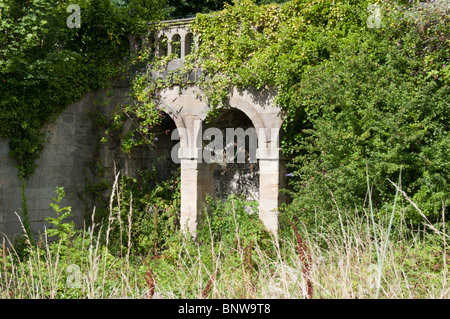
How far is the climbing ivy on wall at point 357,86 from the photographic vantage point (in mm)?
5371

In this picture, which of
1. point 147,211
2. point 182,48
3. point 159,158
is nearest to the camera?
point 182,48

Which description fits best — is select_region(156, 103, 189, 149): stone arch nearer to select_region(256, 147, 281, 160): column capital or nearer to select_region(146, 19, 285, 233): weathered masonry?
select_region(146, 19, 285, 233): weathered masonry

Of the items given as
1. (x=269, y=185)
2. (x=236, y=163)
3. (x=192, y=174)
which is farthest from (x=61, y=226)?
(x=236, y=163)

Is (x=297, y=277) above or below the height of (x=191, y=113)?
below

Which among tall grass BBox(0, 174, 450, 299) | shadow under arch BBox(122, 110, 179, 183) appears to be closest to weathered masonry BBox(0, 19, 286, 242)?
shadow under arch BBox(122, 110, 179, 183)

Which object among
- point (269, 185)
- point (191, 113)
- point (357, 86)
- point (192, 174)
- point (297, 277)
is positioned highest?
point (357, 86)

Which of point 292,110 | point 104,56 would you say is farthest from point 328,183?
point 104,56

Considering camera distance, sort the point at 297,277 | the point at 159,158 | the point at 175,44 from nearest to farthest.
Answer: the point at 297,277 → the point at 175,44 → the point at 159,158

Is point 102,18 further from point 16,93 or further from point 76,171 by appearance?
point 76,171

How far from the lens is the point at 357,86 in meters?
5.82

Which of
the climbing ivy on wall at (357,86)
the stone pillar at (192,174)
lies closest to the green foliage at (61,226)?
the stone pillar at (192,174)

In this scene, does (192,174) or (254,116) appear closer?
(254,116)

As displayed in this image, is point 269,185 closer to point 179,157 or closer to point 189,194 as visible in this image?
point 189,194
